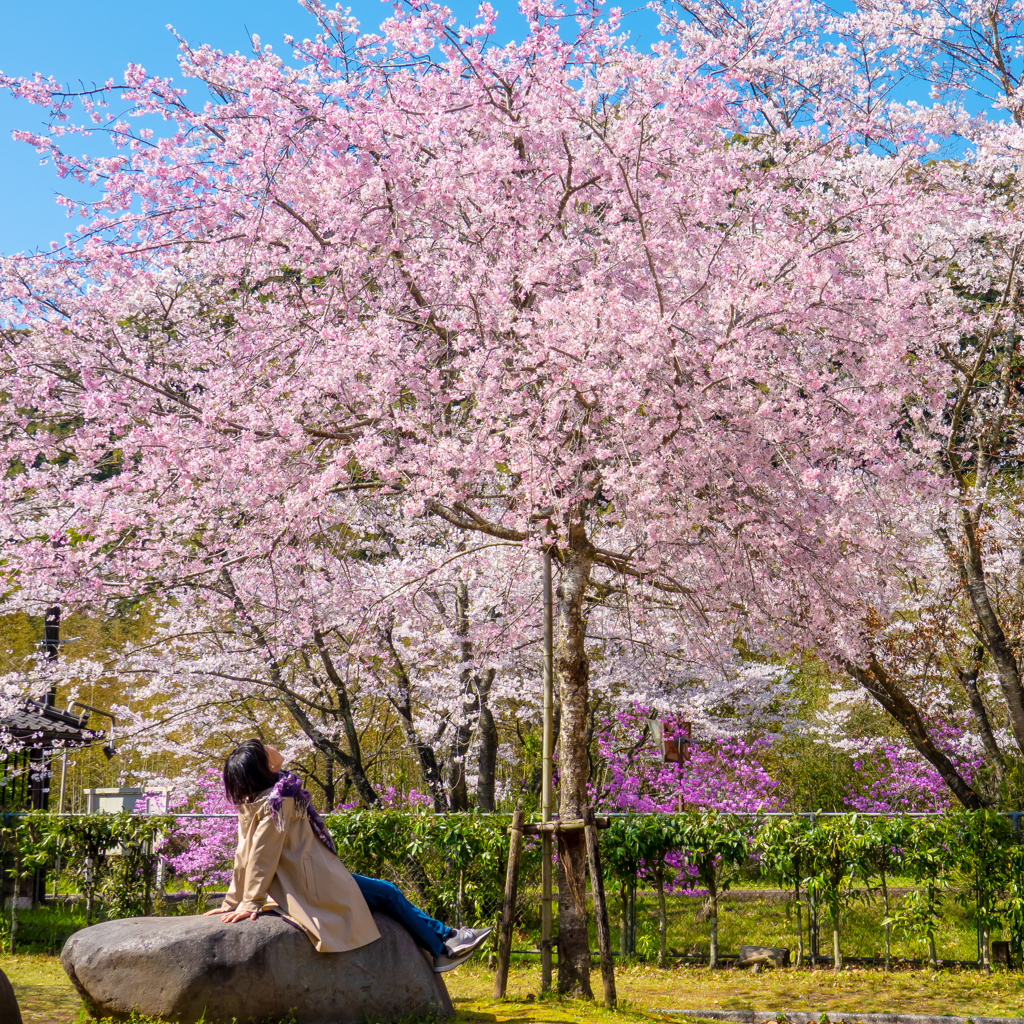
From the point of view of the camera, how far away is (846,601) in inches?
254

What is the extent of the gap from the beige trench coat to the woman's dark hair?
6 cm

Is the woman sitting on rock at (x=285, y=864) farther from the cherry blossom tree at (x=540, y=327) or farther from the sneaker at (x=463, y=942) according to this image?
the cherry blossom tree at (x=540, y=327)

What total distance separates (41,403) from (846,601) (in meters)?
6.53

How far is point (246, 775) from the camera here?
4.21 m

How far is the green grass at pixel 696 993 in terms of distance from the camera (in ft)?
16.6

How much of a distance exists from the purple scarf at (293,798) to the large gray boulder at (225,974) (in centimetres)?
44

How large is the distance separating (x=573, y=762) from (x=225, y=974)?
268 centimetres

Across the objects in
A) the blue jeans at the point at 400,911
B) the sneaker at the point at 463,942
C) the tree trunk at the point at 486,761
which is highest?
the tree trunk at the point at 486,761

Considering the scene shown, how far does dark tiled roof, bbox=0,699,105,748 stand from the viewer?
1045cm

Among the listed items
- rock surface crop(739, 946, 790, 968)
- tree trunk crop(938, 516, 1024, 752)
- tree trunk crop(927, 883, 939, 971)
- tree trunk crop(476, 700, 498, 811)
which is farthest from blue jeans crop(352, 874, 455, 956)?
tree trunk crop(938, 516, 1024, 752)

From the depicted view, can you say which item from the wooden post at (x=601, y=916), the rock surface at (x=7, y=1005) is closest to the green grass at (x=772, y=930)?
the wooden post at (x=601, y=916)

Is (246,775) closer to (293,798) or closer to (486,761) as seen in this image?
(293,798)

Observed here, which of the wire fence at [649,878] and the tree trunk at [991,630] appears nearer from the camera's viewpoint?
the wire fence at [649,878]

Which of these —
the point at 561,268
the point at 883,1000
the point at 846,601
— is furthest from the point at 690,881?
the point at 561,268
